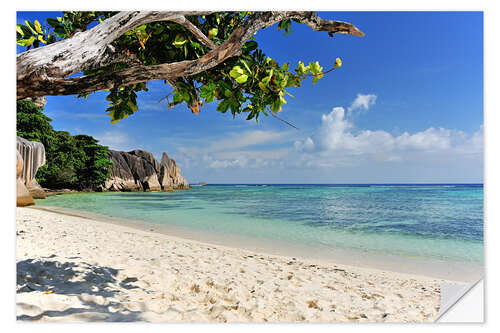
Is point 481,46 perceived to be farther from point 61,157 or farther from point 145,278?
point 61,157

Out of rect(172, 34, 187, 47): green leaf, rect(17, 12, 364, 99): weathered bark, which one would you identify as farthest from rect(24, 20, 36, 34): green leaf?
rect(172, 34, 187, 47): green leaf

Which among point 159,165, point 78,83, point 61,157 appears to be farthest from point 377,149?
point 159,165

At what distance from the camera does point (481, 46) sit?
Answer: 2447 mm

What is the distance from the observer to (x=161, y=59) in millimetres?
1673

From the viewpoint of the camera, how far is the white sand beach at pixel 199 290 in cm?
183

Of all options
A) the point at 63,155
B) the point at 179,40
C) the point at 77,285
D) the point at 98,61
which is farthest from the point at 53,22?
the point at 63,155

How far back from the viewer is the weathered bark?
3.81 feet

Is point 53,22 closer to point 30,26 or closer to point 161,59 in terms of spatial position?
point 30,26

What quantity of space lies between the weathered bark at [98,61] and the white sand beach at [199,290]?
1.46 meters

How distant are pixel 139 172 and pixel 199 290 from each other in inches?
857

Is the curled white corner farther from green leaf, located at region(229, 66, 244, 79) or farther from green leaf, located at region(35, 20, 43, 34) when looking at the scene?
green leaf, located at region(35, 20, 43, 34)

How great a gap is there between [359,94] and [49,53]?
3279 millimetres

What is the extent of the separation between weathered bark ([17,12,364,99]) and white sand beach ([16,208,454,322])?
1.46 metres

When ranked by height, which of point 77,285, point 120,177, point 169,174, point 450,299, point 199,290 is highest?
point 169,174
